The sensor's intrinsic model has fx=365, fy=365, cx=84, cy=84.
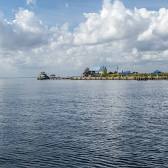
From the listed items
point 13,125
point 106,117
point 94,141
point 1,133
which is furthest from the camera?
point 106,117

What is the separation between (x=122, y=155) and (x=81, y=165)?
528cm

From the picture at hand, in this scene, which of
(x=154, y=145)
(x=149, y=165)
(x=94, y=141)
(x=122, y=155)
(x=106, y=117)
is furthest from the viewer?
(x=106, y=117)

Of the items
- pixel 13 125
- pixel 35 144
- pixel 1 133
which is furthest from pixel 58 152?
pixel 13 125

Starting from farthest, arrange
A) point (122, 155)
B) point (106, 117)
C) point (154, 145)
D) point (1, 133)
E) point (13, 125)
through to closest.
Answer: point (106, 117), point (13, 125), point (1, 133), point (154, 145), point (122, 155)

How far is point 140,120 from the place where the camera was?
6084 centimetres

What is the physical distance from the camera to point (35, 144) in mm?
41531

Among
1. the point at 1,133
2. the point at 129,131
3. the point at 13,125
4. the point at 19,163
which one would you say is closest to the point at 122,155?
the point at 19,163

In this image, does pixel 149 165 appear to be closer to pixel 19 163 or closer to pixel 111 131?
pixel 19 163

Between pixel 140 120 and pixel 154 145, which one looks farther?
pixel 140 120

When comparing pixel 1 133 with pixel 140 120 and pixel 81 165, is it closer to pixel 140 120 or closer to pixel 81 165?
pixel 81 165

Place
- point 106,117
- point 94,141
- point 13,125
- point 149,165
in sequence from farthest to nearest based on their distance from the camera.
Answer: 1. point 106,117
2. point 13,125
3. point 94,141
4. point 149,165

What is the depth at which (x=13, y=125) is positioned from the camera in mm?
55500

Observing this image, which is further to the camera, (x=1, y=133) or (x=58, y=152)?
(x=1, y=133)

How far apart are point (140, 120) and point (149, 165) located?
2787cm
